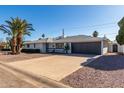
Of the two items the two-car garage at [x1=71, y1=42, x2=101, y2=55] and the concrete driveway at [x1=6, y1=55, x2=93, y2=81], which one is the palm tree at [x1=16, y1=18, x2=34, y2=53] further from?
the concrete driveway at [x1=6, y1=55, x2=93, y2=81]

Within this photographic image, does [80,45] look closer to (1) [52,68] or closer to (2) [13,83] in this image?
(1) [52,68]

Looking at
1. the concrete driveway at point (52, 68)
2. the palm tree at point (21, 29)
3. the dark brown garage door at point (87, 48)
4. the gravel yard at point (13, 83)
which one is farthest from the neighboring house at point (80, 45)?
the gravel yard at point (13, 83)

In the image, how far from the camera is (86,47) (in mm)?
25578

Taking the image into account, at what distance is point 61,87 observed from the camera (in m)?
6.89

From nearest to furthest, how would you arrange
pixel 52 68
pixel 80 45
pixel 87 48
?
pixel 52 68, pixel 87 48, pixel 80 45

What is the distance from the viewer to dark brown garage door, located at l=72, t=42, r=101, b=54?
23906 millimetres

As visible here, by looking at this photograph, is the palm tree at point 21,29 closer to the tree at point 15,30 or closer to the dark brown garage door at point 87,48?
the tree at point 15,30

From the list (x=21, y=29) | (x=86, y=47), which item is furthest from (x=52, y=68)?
(x=21, y=29)

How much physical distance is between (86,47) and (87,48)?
273 millimetres
